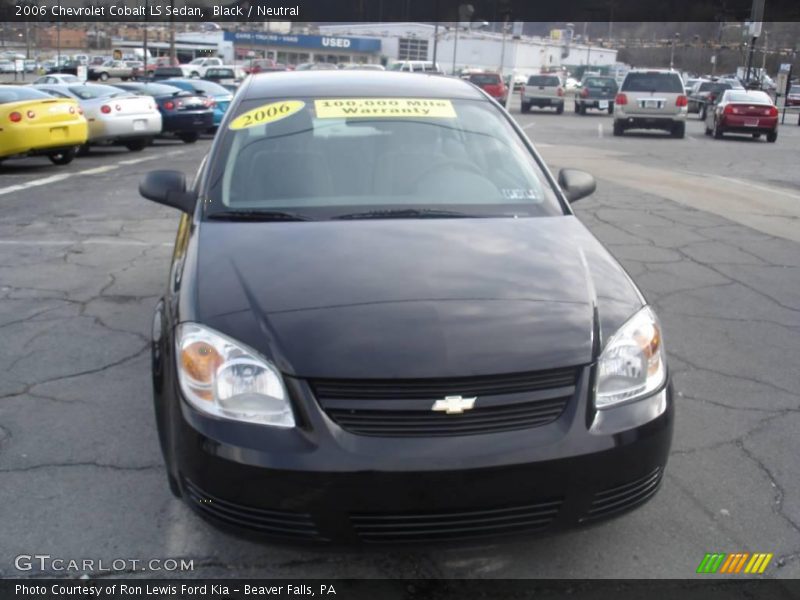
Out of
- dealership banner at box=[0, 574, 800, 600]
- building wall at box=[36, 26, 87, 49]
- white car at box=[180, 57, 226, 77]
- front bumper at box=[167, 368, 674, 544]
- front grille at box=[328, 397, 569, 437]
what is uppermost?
building wall at box=[36, 26, 87, 49]

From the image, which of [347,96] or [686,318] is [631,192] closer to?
[686,318]

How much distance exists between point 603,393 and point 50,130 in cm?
1288

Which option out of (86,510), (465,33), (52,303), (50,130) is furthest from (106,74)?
(465,33)

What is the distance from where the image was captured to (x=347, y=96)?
412cm

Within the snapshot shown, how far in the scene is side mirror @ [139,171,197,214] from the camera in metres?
3.73

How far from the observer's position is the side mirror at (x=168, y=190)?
3.73 m

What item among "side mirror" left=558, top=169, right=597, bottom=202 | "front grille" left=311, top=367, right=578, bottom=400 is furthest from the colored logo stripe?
"side mirror" left=558, top=169, right=597, bottom=202

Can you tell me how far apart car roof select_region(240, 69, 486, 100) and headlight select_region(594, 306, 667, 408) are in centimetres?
196

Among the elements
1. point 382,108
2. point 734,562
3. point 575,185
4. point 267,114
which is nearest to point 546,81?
point 575,185

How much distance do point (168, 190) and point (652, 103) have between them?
69.8ft

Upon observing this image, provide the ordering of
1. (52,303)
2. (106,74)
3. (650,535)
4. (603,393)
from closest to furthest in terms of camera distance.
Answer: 1. (603,393)
2. (650,535)
3. (52,303)
4. (106,74)

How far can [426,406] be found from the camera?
239 centimetres

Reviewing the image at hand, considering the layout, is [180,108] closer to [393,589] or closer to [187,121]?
[187,121]

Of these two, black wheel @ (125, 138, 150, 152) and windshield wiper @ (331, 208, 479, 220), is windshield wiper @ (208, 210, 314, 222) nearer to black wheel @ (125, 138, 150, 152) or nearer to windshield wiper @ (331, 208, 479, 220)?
windshield wiper @ (331, 208, 479, 220)
